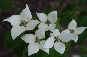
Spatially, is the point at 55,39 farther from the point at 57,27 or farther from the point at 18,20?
the point at 18,20

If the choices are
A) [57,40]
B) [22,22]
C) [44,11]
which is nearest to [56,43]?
[57,40]

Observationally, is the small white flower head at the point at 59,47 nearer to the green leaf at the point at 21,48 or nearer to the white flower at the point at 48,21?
the white flower at the point at 48,21

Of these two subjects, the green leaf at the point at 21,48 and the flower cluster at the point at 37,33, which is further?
the green leaf at the point at 21,48

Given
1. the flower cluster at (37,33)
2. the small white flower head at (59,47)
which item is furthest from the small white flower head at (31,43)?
the small white flower head at (59,47)

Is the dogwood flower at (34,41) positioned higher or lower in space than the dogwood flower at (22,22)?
lower

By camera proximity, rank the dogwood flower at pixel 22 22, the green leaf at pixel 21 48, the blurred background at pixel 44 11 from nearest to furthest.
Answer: the dogwood flower at pixel 22 22, the green leaf at pixel 21 48, the blurred background at pixel 44 11

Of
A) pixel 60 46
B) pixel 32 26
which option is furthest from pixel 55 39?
pixel 32 26

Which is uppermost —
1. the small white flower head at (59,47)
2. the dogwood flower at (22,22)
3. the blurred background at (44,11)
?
the blurred background at (44,11)

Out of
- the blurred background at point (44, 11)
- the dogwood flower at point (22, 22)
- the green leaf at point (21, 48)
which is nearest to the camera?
the dogwood flower at point (22, 22)
